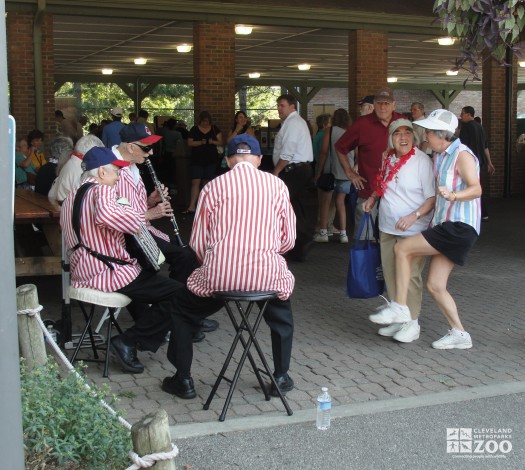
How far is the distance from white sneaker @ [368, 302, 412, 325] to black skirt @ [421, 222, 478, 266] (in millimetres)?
618

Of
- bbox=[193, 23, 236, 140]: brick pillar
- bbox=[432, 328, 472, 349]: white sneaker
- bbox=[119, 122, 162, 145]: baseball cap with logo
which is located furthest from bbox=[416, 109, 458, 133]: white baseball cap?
bbox=[193, 23, 236, 140]: brick pillar

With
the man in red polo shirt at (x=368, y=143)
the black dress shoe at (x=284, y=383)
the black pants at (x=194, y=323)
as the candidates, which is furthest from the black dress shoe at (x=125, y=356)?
the man in red polo shirt at (x=368, y=143)

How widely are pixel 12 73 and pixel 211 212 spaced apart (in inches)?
413

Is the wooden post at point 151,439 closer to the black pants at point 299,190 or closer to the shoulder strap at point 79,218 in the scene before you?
the shoulder strap at point 79,218

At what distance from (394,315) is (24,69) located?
979 cm

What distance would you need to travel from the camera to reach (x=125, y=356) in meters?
6.12

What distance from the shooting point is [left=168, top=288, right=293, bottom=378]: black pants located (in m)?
5.50

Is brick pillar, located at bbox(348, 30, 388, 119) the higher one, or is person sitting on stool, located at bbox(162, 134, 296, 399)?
brick pillar, located at bbox(348, 30, 388, 119)

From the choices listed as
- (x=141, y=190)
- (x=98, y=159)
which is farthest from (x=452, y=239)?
(x=98, y=159)

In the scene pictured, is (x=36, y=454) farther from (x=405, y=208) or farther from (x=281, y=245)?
(x=405, y=208)

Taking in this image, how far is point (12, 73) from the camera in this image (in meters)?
14.7

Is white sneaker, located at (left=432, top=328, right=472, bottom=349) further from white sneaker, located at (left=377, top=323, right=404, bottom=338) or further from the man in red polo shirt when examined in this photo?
the man in red polo shirt

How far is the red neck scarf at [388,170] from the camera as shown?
691 centimetres

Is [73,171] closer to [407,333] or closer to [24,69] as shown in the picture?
[407,333]
